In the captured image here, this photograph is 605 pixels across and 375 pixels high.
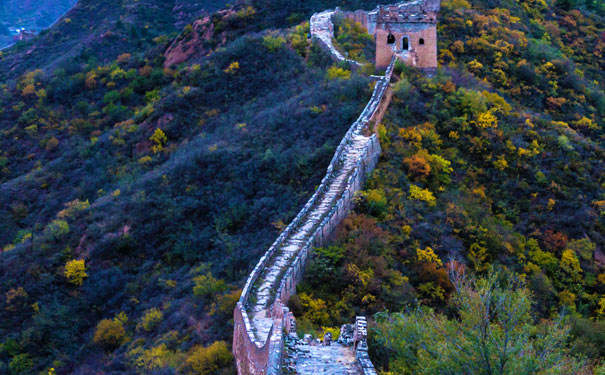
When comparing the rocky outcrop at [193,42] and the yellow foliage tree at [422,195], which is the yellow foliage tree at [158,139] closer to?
the rocky outcrop at [193,42]

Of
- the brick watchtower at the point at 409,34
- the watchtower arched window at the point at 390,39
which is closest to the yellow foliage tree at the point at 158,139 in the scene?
the brick watchtower at the point at 409,34

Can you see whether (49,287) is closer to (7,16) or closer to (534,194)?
(534,194)

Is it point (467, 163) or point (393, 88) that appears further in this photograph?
point (393, 88)

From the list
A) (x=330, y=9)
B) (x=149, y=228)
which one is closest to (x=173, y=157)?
(x=149, y=228)

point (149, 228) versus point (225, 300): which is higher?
point (225, 300)

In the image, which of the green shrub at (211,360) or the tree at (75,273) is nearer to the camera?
the green shrub at (211,360)

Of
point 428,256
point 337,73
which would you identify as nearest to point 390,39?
point 337,73

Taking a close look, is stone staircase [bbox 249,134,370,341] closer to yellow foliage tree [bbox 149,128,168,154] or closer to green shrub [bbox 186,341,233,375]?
green shrub [bbox 186,341,233,375]
